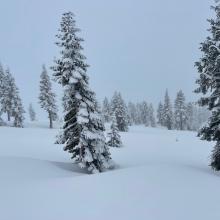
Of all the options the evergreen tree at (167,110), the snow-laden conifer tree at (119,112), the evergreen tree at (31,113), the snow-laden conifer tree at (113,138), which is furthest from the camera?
the evergreen tree at (31,113)

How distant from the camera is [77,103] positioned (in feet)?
65.8

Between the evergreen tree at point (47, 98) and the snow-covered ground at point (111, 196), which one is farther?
the evergreen tree at point (47, 98)

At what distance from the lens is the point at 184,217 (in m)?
8.95

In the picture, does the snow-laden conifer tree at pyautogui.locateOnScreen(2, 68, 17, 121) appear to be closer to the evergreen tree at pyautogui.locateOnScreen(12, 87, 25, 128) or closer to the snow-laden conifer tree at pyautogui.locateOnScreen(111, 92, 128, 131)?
the evergreen tree at pyautogui.locateOnScreen(12, 87, 25, 128)

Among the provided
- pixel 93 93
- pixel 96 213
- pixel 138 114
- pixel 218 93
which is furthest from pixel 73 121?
Result: pixel 138 114

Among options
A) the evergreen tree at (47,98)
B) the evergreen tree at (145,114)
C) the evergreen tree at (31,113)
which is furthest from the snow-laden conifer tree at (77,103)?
the evergreen tree at (31,113)

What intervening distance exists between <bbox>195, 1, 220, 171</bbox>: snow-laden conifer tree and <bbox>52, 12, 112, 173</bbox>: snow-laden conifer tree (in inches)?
271

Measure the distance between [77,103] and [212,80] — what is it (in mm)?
8654

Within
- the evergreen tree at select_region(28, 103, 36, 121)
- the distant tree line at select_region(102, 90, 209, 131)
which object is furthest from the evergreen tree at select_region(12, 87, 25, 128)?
the evergreen tree at select_region(28, 103, 36, 121)

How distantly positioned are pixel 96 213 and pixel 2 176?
19.9 feet

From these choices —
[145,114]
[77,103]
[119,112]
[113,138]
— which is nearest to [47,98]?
[119,112]

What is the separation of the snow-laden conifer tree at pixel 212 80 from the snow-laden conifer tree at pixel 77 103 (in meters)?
6.88

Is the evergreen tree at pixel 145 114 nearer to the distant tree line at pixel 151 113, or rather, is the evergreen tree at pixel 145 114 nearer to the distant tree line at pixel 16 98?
the distant tree line at pixel 151 113

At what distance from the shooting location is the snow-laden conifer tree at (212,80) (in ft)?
59.8
